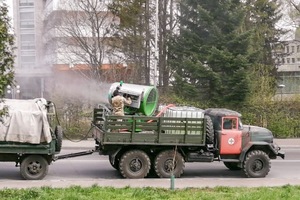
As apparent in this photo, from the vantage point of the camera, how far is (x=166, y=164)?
1470 centimetres

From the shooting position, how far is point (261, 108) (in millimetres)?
28609

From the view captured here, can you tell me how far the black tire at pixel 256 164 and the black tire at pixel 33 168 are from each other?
5.80m

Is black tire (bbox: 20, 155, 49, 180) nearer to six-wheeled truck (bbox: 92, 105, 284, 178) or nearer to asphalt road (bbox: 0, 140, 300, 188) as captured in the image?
asphalt road (bbox: 0, 140, 300, 188)

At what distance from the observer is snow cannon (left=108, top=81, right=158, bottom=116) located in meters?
15.6

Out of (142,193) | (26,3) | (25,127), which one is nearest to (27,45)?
(26,3)

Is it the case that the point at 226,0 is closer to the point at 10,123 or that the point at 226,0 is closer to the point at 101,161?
the point at 101,161

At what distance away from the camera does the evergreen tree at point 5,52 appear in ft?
29.4

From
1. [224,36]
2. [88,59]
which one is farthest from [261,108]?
[88,59]

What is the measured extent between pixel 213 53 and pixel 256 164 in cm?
1556

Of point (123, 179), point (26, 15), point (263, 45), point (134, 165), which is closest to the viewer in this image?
point (123, 179)

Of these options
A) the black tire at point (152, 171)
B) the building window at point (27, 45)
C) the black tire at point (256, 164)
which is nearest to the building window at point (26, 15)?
the building window at point (27, 45)

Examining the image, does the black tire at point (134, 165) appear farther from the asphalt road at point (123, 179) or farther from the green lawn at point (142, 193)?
the green lawn at point (142, 193)

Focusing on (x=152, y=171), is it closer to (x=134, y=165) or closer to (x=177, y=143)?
(x=134, y=165)

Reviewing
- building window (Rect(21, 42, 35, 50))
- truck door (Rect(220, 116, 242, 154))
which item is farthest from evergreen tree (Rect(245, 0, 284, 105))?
building window (Rect(21, 42, 35, 50))
